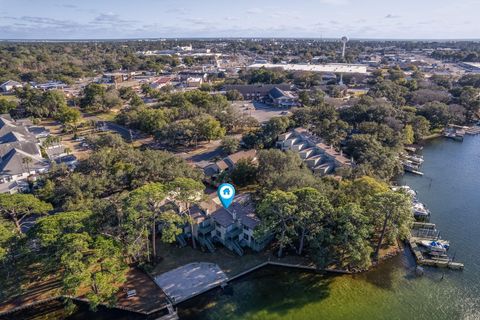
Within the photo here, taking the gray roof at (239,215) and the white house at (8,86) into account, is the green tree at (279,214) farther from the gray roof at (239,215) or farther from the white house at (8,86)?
the white house at (8,86)

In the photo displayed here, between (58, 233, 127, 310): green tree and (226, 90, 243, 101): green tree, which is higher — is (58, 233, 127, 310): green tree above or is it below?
below

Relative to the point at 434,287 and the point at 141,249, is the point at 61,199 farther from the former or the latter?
the point at 434,287

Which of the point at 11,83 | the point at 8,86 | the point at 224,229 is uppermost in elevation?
the point at 11,83

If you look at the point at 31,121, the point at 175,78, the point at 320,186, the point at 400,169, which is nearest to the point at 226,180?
the point at 320,186

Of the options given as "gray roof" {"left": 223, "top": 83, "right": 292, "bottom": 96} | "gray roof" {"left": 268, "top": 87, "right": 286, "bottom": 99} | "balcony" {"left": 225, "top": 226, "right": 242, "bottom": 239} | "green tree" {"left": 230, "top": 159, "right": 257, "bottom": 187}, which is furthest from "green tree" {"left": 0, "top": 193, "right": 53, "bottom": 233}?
"gray roof" {"left": 223, "top": 83, "right": 292, "bottom": 96}

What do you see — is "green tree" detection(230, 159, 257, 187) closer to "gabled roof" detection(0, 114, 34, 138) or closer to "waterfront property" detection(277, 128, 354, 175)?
"waterfront property" detection(277, 128, 354, 175)

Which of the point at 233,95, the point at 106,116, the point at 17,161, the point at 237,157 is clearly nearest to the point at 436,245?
the point at 237,157

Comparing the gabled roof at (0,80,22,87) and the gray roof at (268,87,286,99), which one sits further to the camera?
the gabled roof at (0,80,22,87)

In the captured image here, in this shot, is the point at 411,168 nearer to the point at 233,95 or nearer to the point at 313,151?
the point at 313,151
